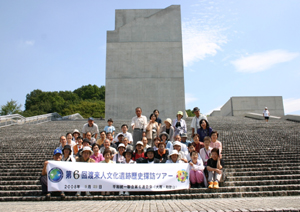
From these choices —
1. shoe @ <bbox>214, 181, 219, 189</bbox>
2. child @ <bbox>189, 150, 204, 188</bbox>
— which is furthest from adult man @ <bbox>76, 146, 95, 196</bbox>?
shoe @ <bbox>214, 181, 219, 189</bbox>

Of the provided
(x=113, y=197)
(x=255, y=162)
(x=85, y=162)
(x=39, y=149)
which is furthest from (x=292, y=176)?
(x=39, y=149)

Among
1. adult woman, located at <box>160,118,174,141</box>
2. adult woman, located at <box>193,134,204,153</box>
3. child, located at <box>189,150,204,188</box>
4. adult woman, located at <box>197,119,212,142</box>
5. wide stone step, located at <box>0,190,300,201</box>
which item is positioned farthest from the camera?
adult woman, located at <box>160,118,174,141</box>

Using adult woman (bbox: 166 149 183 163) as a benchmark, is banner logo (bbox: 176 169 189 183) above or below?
below

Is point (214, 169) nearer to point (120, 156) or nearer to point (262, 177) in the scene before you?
point (262, 177)

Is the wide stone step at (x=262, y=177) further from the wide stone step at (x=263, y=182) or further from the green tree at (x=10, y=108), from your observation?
the green tree at (x=10, y=108)

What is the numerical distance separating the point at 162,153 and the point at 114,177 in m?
1.43

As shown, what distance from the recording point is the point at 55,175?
5652 millimetres

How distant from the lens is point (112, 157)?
673cm

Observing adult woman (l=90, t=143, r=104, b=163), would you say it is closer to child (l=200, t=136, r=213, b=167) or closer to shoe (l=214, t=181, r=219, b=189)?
child (l=200, t=136, r=213, b=167)

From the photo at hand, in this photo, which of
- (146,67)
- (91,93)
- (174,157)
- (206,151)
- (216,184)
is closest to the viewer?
(216,184)

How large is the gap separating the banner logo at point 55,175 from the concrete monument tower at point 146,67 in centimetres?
1906

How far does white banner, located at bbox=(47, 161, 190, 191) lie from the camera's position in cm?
559

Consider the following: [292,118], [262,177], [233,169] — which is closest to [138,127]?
[233,169]

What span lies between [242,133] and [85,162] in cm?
860
